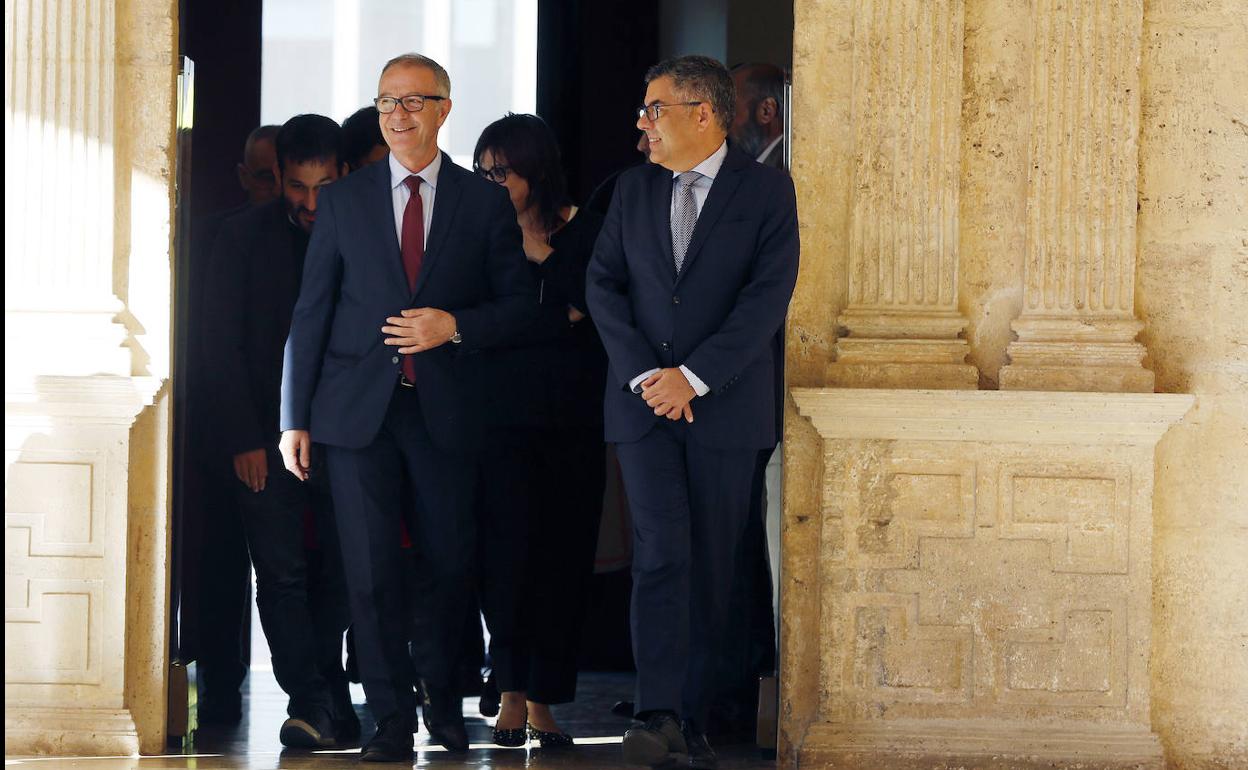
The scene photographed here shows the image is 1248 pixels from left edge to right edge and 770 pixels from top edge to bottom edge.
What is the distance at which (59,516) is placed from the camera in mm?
4148

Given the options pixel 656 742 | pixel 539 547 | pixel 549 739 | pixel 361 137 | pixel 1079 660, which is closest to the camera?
pixel 656 742

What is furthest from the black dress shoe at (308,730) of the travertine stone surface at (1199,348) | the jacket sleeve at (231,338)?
the travertine stone surface at (1199,348)

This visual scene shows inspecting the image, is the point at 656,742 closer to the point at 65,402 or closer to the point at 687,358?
the point at 687,358

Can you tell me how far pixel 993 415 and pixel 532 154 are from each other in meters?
1.49

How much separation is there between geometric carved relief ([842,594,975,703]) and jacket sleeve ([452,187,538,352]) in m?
1.20

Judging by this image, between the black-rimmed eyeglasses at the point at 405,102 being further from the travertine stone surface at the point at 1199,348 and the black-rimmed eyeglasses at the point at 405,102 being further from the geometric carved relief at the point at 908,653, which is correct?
the travertine stone surface at the point at 1199,348

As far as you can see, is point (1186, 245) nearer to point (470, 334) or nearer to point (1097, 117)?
point (1097, 117)

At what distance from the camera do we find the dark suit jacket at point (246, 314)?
443 cm

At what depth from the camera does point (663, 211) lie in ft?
12.9

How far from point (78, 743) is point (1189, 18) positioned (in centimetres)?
363

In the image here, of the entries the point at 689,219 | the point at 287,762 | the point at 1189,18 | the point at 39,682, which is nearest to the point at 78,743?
the point at 39,682

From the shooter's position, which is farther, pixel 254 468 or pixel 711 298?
pixel 254 468

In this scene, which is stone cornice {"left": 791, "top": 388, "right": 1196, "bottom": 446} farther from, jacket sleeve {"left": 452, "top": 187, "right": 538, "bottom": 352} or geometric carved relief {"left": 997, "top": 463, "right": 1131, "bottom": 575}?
jacket sleeve {"left": 452, "top": 187, "right": 538, "bottom": 352}

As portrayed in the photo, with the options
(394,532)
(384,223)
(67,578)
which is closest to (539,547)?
(394,532)
